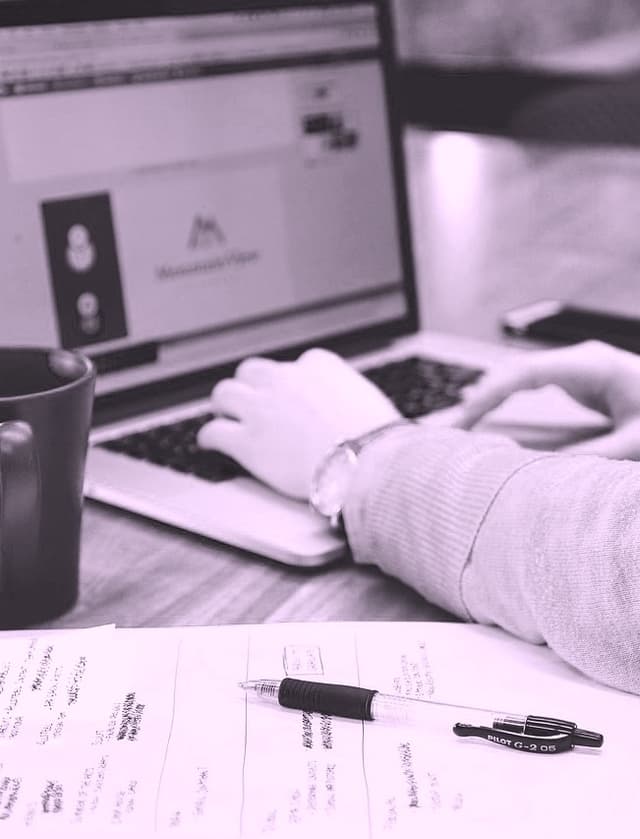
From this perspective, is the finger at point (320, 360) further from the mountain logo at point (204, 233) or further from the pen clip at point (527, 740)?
the pen clip at point (527, 740)

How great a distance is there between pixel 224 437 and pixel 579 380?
10.3 inches

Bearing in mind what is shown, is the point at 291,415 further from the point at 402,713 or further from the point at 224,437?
the point at 402,713

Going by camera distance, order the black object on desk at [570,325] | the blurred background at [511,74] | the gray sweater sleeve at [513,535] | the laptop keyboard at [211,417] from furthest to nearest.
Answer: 1. the blurred background at [511,74]
2. the black object on desk at [570,325]
3. the laptop keyboard at [211,417]
4. the gray sweater sleeve at [513,535]

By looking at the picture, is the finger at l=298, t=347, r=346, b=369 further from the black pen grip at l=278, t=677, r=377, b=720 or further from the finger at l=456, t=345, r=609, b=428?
the black pen grip at l=278, t=677, r=377, b=720

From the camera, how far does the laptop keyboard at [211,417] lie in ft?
2.45

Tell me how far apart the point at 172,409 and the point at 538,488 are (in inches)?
17.2

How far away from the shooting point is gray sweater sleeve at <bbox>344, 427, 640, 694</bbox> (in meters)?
0.49

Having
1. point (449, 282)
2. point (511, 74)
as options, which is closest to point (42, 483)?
point (449, 282)

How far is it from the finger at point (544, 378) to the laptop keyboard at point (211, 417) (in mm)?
102

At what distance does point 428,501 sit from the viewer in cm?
59

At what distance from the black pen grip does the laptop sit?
21cm

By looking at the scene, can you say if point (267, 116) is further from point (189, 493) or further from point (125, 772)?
point (125, 772)

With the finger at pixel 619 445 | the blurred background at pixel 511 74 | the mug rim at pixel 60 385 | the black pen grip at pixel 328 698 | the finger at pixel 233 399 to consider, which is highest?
the blurred background at pixel 511 74

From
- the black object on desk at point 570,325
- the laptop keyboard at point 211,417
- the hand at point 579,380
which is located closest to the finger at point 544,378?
the hand at point 579,380
